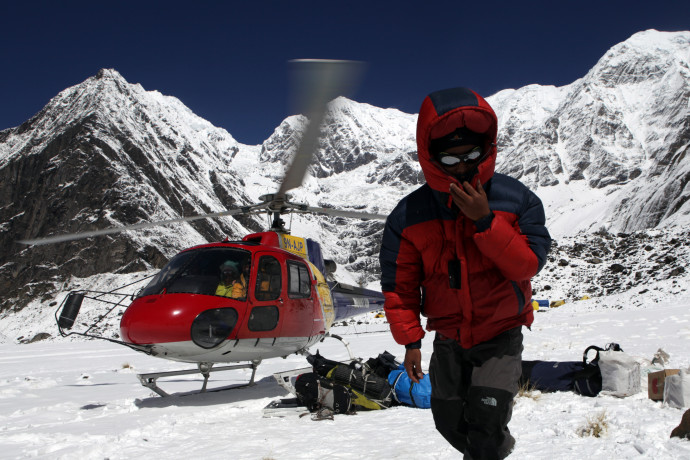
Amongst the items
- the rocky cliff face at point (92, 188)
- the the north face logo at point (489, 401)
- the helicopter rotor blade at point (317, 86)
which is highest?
the rocky cliff face at point (92, 188)

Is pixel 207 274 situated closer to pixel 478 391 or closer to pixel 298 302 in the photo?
pixel 298 302

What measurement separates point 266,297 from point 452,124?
13.9 ft

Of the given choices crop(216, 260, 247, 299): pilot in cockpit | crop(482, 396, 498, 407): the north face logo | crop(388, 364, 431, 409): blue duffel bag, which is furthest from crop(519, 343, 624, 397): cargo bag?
crop(216, 260, 247, 299): pilot in cockpit

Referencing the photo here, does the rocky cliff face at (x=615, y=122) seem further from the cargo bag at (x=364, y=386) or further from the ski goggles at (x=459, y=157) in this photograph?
the ski goggles at (x=459, y=157)

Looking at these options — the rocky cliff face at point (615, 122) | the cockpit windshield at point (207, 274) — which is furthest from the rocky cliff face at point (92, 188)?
the rocky cliff face at point (615, 122)

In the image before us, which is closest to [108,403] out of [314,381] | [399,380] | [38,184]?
[314,381]

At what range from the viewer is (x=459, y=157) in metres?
2.55

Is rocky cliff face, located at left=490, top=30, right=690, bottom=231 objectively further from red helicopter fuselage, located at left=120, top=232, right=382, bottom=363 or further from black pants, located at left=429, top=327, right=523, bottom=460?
black pants, located at left=429, top=327, right=523, bottom=460

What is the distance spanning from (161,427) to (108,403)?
1.70 metres

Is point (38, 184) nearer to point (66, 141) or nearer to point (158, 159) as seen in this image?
point (66, 141)

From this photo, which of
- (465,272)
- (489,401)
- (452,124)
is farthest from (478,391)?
(452,124)

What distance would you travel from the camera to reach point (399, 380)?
196 inches

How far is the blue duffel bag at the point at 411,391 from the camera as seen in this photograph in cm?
474

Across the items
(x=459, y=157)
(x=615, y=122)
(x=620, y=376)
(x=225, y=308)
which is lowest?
(x=620, y=376)
